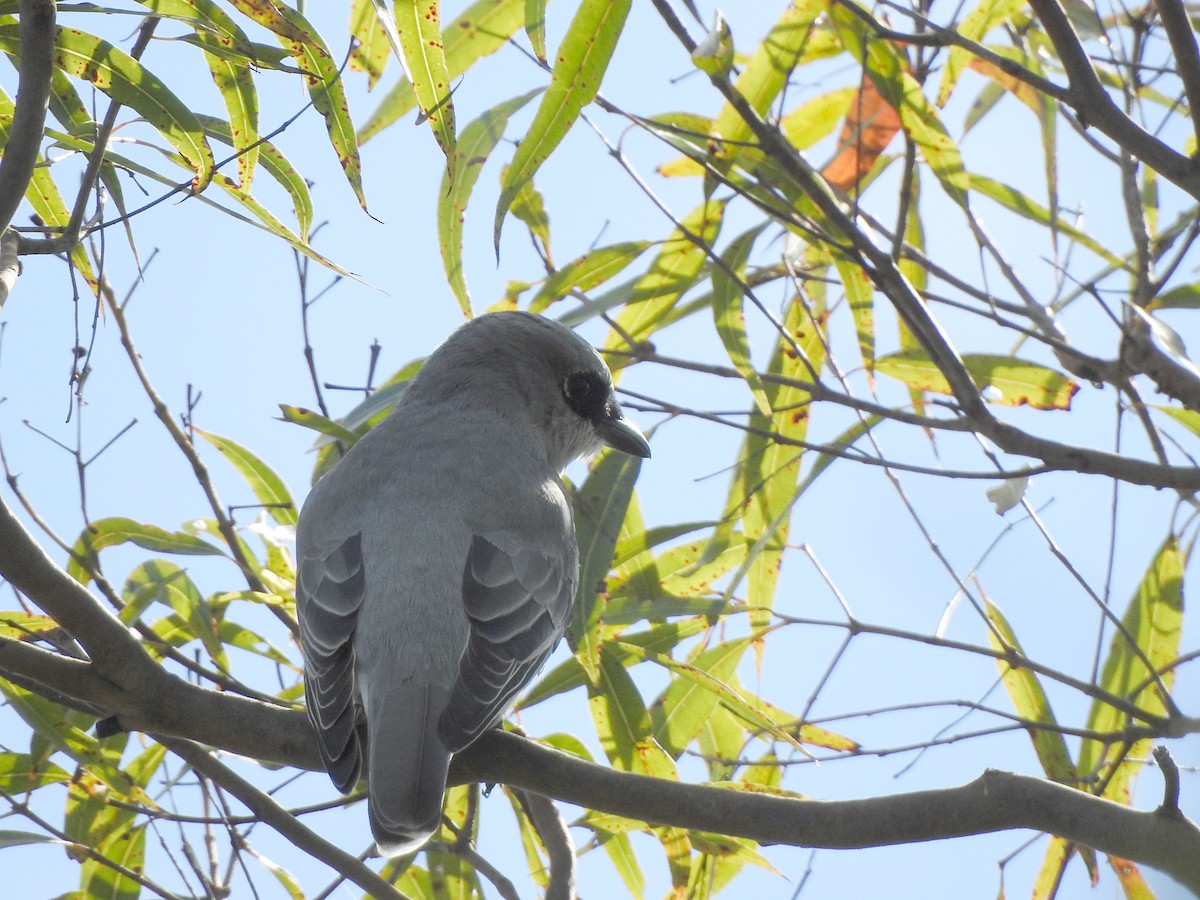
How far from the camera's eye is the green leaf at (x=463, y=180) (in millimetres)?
3518

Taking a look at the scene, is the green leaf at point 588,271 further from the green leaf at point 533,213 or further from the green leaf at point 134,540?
the green leaf at point 134,540

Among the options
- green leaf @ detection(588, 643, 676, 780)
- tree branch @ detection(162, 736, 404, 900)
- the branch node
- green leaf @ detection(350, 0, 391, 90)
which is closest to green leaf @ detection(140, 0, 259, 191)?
green leaf @ detection(350, 0, 391, 90)

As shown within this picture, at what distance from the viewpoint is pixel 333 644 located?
9.68 ft

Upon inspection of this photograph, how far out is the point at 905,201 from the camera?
311 centimetres

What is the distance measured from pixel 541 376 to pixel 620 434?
357 millimetres

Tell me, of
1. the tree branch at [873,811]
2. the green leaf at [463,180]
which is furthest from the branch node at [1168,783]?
the green leaf at [463,180]

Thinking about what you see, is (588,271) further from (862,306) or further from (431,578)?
(431,578)

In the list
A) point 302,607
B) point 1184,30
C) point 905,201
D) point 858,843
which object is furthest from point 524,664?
point 1184,30

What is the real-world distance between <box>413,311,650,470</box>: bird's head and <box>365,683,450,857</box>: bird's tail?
156cm

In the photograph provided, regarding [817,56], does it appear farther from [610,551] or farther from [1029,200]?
[610,551]

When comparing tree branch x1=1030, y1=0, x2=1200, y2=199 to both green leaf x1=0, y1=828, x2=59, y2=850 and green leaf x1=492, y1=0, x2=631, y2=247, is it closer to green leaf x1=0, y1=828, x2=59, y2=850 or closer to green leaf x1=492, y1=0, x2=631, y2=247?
green leaf x1=492, y1=0, x2=631, y2=247

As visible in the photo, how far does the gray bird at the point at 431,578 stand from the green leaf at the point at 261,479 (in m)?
0.50

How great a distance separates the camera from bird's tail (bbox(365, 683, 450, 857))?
2.58 metres

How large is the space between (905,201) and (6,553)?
209 cm
